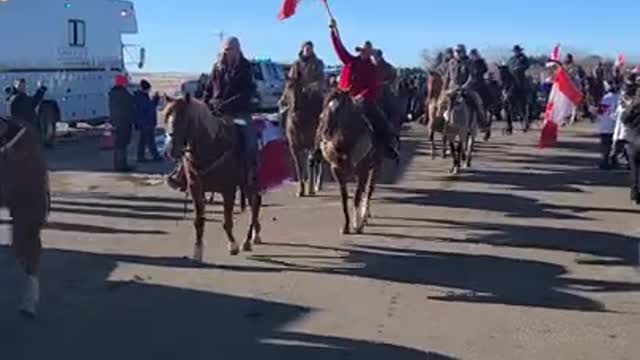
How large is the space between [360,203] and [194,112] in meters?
3.78

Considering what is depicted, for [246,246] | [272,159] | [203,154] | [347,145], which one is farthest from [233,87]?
[272,159]

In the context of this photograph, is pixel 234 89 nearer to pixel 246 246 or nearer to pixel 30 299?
pixel 246 246

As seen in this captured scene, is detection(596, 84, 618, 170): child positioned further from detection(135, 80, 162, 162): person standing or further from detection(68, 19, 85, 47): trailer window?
detection(68, 19, 85, 47): trailer window

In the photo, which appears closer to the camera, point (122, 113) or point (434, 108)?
point (122, 113)

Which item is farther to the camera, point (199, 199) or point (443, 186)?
point (443, 186)

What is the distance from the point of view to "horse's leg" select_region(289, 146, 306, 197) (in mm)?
18859

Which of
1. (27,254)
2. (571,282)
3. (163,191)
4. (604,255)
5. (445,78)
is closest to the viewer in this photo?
(27,254)

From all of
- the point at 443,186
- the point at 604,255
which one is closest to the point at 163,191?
the point at 443,186

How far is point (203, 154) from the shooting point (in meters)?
12.4

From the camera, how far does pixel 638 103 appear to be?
17922mm

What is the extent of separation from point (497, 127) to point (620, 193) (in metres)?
20.6

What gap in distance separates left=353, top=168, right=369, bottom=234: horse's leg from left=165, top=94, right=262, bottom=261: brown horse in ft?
7.22

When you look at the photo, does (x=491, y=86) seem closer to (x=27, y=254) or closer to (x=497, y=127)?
(x=497, y=127)

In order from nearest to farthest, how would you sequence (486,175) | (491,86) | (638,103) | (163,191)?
(638,103)
(163,191)
(486,175)
(491,86)
